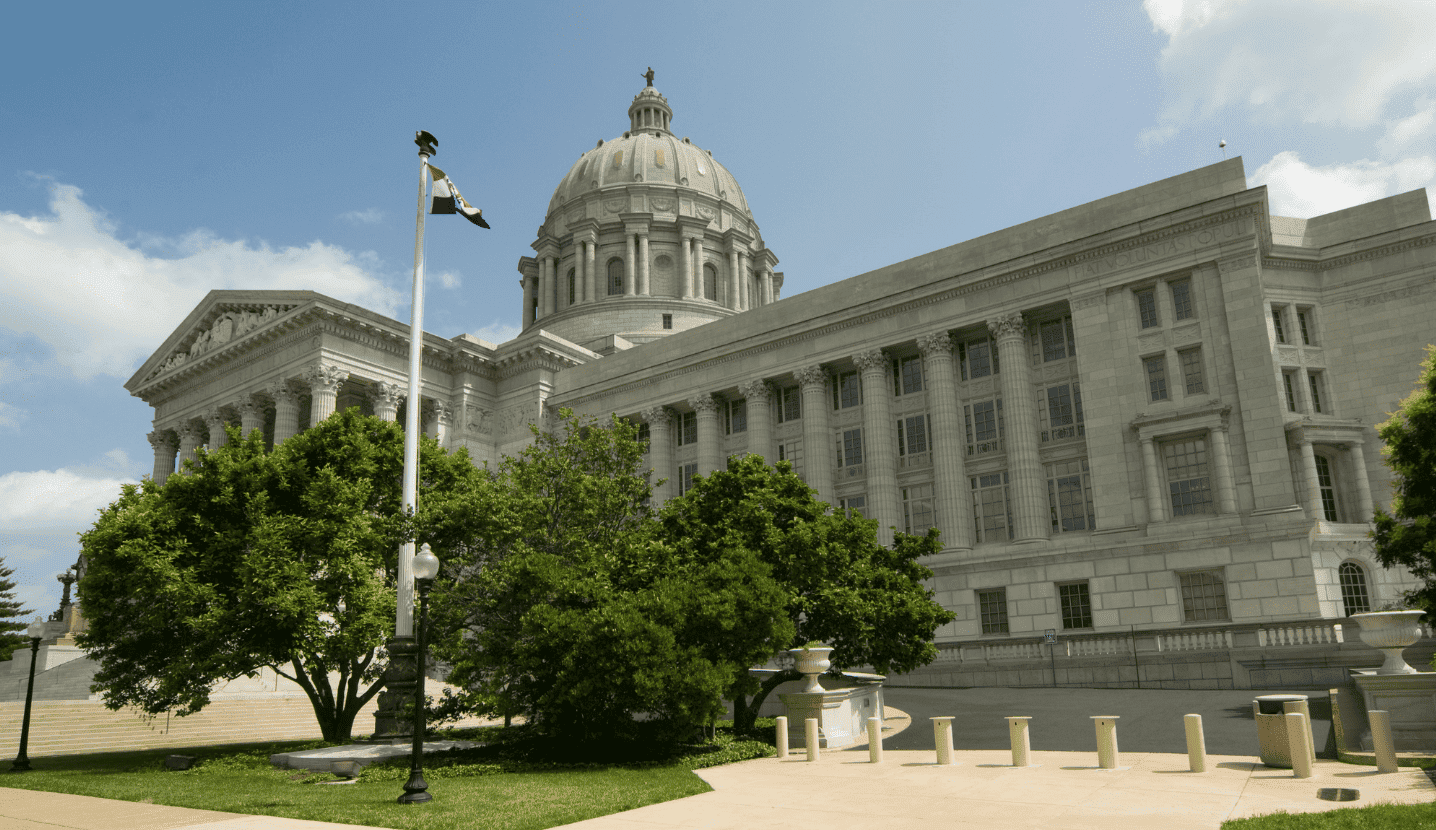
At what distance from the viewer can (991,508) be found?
42750mm

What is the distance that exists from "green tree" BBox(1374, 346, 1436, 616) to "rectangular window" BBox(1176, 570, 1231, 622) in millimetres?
8207

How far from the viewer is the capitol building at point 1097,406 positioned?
34562 mm

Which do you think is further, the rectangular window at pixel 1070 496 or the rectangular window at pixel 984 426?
the rectangular window at pixel 984 426

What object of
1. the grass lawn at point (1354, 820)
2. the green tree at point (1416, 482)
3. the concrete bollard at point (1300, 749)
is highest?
the green tree at point (1416, 482)

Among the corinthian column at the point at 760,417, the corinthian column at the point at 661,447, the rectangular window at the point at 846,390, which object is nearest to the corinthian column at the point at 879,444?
the rectangular window at the point at 846,390

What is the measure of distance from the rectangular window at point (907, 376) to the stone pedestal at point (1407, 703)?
30.6m

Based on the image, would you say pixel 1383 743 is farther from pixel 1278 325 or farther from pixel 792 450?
pixel 792 450

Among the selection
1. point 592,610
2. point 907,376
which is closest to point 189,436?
point 907,376

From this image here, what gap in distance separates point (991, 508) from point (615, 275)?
4872cm

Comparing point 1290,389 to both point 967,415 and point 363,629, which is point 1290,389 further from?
point 363,629

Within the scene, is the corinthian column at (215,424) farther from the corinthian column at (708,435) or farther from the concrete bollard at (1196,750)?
the concrete bollard at (1196,750)

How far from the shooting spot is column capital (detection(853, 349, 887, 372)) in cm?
4681

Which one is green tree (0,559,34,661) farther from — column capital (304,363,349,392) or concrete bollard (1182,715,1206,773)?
concrete bollard (1182,715,1206,773)

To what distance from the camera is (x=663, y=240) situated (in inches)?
3285
